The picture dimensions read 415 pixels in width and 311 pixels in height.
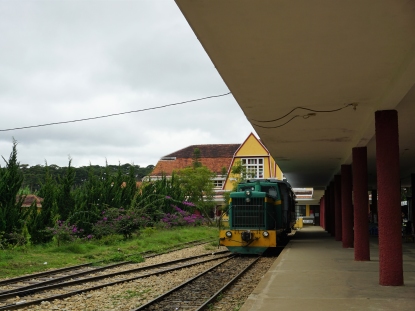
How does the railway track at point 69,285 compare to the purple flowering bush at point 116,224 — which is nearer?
the railway track at point 69,285

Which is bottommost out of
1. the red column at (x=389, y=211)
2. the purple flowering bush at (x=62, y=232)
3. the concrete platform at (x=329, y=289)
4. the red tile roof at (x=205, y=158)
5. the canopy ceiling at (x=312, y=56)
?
the concrete platform at (x=329, y=289)

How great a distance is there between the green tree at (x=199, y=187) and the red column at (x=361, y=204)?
1055 inches

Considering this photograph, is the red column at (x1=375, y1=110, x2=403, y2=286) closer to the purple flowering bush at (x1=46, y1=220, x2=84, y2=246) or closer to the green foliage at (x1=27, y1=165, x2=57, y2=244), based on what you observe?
the purple flowering bush at (x1=46, y1=220, x2=84, y2=246)

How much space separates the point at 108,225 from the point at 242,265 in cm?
913

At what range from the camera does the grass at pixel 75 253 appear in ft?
42.7

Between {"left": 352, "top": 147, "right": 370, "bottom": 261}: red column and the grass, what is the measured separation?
6703 mm

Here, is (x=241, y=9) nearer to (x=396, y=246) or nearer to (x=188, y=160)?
(x=396, y=246)

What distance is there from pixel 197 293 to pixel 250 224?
696 centimetres

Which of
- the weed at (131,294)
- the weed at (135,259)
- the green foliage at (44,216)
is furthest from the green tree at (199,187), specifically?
the weed at (131,294)

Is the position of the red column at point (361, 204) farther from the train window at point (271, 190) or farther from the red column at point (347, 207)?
the train window at point (271, 190)

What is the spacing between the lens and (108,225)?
21469 mm

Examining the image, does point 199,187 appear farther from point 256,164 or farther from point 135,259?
point 135,259

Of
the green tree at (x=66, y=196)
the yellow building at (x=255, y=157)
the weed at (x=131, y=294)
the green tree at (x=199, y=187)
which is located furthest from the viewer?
the yellow building at (x=255, y=157)

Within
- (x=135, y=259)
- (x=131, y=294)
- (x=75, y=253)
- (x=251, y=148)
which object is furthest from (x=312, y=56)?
(x=251, y=148)
